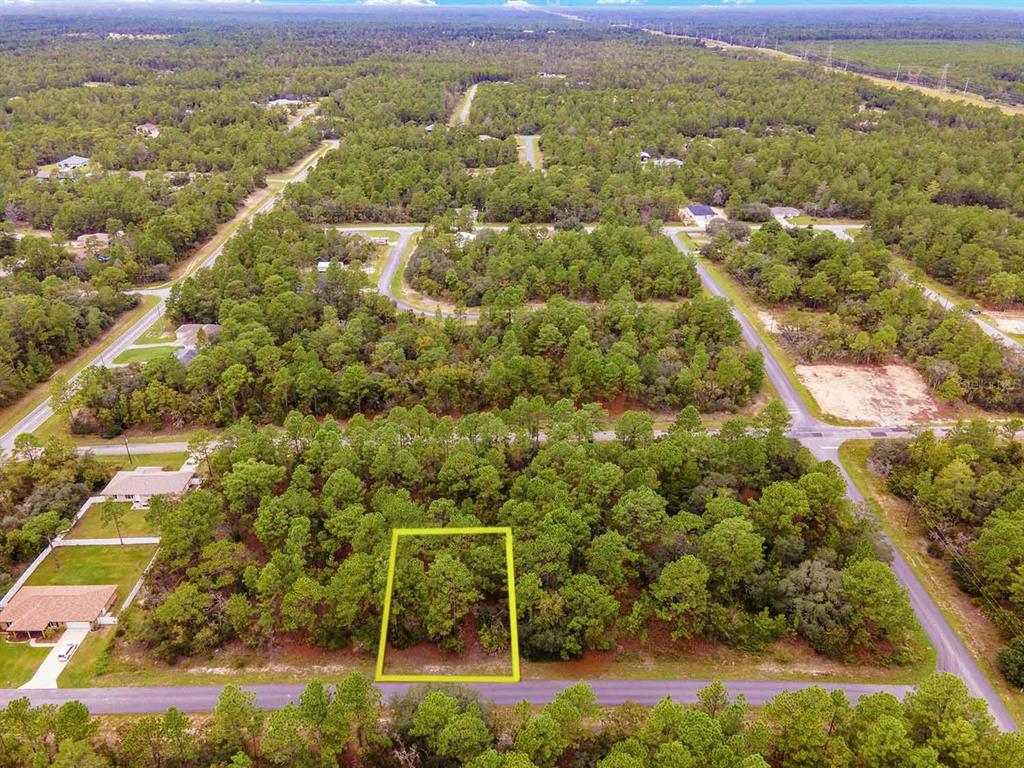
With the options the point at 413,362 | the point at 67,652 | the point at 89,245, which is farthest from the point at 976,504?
the point at 89,245

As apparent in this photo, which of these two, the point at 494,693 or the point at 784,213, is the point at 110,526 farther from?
the point at 784,213

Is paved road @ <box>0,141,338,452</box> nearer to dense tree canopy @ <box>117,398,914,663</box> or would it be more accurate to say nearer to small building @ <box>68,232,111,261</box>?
small building @ <box>68,232,111,261</box>

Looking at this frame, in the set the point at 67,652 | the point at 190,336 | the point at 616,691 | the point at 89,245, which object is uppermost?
the point at 89,245

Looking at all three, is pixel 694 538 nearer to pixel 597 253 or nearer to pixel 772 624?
pixel 772 624

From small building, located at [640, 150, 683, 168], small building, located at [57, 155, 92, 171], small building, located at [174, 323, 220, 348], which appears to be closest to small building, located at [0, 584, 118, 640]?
small building, located at [174, 323, 220, 348]

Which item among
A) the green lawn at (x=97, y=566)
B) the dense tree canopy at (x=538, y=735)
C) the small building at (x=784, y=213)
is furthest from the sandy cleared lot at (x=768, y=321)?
the green lawn at (x=97, y=566)
